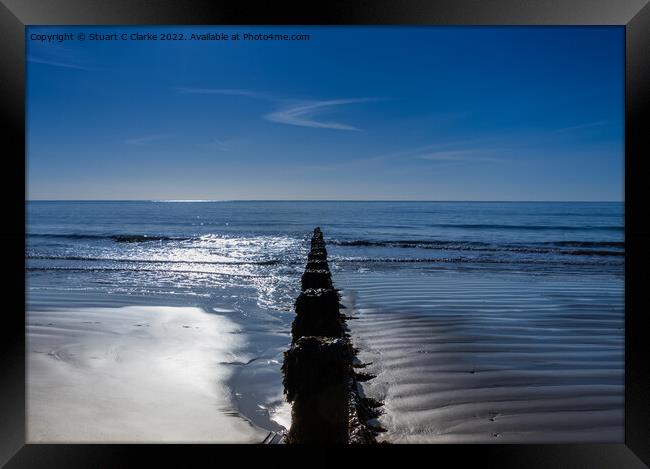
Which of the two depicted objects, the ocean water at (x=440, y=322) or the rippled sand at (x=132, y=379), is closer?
the rippled sand at (x=132, y=379)

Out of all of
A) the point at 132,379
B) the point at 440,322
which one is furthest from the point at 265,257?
the point at 132,379

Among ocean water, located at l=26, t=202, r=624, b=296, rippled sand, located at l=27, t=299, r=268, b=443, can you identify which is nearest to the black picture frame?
rippled sand, located at l=27, t=299, r=268, b=443

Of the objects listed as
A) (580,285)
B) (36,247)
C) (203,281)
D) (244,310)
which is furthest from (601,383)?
(36,247)

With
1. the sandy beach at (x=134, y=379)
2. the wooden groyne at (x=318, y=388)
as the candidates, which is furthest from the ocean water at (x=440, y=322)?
the wooden groyne at (x=318, y=388)

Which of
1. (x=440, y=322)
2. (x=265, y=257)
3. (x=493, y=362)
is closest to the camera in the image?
(x=493, y=362)

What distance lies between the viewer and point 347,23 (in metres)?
2.68

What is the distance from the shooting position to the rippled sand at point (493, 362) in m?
3.48

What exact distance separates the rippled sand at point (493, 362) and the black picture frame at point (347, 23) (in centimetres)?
73

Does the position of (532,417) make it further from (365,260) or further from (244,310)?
(365,260)

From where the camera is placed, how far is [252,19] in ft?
8.82

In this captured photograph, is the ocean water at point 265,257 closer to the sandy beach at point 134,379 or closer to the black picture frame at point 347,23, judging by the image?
the sandy beach at point 134,379

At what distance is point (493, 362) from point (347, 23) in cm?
362

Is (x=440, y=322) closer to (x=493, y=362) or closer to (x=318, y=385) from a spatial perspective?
(x=493, y=362)
